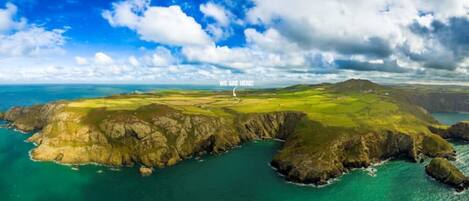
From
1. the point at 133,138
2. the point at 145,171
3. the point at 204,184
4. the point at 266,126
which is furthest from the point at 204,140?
the point at 204,184

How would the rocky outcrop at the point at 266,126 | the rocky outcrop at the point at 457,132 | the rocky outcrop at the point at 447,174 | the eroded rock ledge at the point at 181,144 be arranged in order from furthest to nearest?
the rocky outcrop at the point at 457,132, the rocky outcrop at the point at 266,126, the eroded rock ledge at the point at 181,144, the rocky outcrop at the point at 447,174

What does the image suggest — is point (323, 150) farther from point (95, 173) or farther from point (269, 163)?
point (95, 173)

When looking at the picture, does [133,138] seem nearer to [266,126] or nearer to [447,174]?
[266,126]

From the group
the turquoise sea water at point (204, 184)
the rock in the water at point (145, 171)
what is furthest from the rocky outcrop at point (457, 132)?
the rock in the water at point (145, 171)

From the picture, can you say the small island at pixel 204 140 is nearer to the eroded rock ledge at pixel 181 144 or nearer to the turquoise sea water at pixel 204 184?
the eroded rock ledge at pixel 181 144

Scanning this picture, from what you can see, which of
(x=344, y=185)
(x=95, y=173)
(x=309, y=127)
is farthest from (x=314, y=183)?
(x=95, y=173)

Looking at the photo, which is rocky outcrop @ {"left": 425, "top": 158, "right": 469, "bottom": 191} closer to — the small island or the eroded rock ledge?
the small island
